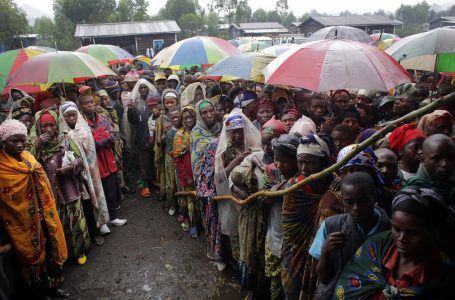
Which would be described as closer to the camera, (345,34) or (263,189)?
(263,189)

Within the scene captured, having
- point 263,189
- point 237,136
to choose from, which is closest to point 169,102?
point 237,136

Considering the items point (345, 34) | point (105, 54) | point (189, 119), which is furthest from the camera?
point (105, 54)

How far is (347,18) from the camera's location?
43094 mm

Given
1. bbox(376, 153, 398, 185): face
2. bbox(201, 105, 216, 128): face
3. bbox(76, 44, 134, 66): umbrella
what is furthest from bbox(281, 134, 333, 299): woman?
bbox(76, 44, 134, 66): umbrella

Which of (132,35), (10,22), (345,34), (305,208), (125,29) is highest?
(10,22)

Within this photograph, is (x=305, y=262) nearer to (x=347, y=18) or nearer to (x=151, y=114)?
(x=151, y=114)

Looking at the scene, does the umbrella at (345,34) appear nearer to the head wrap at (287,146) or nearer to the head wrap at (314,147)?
the head wrap at (287,146)

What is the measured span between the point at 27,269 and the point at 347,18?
47.4 meters

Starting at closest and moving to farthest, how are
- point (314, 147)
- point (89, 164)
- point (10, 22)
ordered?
point (314, 147)
point (89, 164)
point (10, 22)

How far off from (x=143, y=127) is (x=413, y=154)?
A: 4895 millimetres

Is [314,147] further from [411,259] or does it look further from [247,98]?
[247,98]

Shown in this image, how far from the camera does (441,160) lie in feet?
7.37

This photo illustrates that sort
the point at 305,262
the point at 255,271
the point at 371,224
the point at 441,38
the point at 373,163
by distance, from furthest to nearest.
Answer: the point at 441,38, the point at 255,271, the point at 305,262, the point at 373,163, the point at 371,224

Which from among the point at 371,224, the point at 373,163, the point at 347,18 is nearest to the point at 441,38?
the point at 373,163
